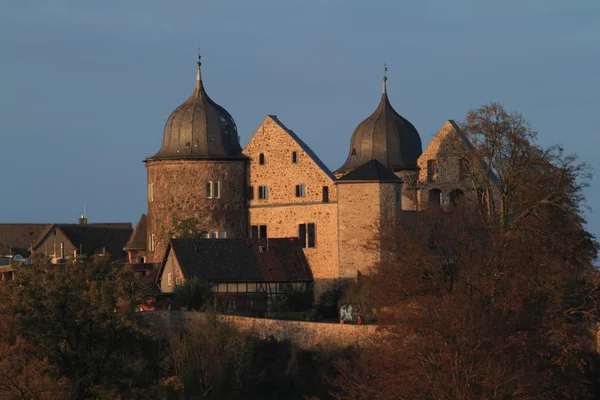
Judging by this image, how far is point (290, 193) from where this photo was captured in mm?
66500

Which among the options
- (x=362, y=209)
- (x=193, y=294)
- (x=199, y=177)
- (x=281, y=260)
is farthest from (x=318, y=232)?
(x=199, y=177)

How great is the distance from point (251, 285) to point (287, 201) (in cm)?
536

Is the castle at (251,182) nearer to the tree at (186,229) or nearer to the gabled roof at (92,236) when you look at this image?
the tree at (186,229)

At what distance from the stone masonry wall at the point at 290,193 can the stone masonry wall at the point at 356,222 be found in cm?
80

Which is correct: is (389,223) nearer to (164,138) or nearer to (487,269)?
(487,269)

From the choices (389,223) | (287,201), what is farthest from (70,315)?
(287,201)

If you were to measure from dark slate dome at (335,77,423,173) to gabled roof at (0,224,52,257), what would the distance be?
28.6 meters

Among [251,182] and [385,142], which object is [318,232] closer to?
[251,182]

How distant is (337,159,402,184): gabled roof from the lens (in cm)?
6159

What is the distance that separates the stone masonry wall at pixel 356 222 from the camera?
6141 cm

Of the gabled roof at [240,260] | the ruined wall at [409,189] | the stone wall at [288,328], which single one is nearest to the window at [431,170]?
the ruined wall at [409,189]

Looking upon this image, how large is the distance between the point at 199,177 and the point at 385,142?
944 cm

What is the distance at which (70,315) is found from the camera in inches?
1647

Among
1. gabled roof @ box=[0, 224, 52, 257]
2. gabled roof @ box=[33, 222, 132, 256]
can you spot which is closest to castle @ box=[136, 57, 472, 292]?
gabled roof @ box=[33, 222, 132, 256]
